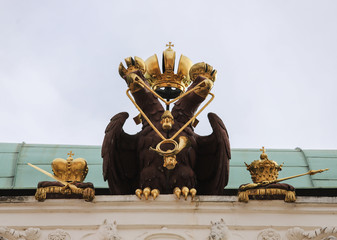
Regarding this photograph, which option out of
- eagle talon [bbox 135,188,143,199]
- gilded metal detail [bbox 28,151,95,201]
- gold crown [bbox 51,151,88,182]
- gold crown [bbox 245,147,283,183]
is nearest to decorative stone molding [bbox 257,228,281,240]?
gold crown [bbox 245,147,283,183]

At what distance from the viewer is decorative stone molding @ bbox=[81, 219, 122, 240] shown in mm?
13742

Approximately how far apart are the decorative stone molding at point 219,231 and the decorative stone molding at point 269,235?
441mm

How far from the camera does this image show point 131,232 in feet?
45.6

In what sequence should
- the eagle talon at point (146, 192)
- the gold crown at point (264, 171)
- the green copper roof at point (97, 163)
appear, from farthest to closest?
1. the green copper roof at point (97, 163)
2. the gold crown at point (264, 171)
3. the eagle talon at point (146, 192)

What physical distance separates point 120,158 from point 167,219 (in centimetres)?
174

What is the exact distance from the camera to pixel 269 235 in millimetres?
13828

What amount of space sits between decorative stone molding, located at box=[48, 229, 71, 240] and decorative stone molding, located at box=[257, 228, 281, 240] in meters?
2.64

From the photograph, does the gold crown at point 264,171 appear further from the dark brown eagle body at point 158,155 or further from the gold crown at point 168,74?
the gold crown at point 168,74

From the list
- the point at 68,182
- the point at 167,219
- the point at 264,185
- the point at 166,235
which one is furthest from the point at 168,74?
the point at 166,235

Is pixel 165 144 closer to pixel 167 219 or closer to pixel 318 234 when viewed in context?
pixel 167 219

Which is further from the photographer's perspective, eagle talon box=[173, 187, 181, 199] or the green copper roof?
the green copper roof

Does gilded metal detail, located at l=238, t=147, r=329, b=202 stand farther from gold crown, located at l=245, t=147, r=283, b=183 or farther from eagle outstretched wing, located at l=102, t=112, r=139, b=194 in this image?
eagle outstretched wing, located at l=102, t=112, r=139, b=194

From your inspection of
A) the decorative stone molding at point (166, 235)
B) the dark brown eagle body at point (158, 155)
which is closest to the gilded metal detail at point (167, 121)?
the dark brown eagle body at point (158, 155)

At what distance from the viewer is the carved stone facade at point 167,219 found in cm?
1383
